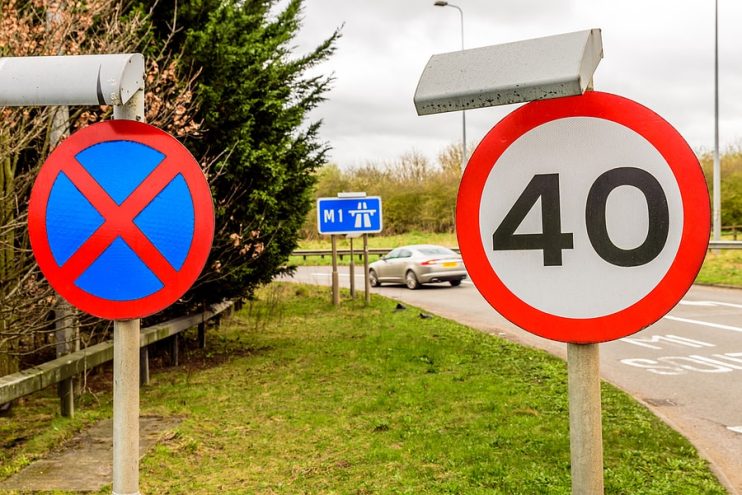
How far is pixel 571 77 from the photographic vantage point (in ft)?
5.52

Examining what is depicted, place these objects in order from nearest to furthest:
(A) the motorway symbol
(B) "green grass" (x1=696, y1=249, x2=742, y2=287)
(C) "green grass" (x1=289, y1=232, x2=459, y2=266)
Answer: (A) the motorway symbol
(B) "green grass" (x1=696, y1=249, x2=742, y2=287)
(C) "green grass" (x1=289, y1=232, x2=459, y2=266)

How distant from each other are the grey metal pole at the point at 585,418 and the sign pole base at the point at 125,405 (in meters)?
1.51

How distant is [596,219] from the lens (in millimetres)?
1917

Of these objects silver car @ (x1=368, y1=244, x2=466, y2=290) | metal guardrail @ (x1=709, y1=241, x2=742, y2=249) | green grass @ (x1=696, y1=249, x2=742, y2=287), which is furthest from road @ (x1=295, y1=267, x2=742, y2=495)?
metal guardrail @ (x1=709, y1=241, x2=742, y2=249)

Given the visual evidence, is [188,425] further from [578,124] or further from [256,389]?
[578,124]

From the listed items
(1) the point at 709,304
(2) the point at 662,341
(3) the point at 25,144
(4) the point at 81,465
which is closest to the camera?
(4) the point at 81,465

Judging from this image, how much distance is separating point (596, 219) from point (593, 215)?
1 cm

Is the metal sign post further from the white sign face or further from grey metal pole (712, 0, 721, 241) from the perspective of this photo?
grey metal pole (712, 0, 721, 241)

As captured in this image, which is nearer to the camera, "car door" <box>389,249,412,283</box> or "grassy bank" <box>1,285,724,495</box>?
"grassy bank" <box>1,285,724,495</box>

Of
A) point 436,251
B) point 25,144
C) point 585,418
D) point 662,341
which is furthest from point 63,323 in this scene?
point 436,251

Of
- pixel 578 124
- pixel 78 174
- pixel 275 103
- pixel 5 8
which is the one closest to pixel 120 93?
pixel 78 174

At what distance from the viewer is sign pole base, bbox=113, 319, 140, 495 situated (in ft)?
8.49

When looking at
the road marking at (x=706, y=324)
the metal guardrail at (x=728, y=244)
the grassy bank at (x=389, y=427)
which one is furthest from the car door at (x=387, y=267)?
the grassy bank at (x=389, y=427)

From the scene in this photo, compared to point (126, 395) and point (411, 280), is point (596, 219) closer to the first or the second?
point (126, 395)
